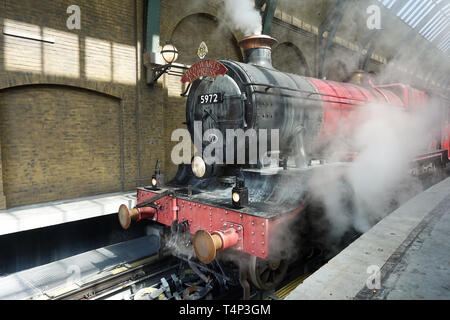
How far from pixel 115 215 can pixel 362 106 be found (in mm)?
5092

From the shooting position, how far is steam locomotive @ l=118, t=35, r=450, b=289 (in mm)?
2939

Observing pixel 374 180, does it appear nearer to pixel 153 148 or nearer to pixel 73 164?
pixel 153 148

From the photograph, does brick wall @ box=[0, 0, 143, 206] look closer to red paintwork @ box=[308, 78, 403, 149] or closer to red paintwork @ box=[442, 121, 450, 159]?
red paintwork @ box=[308, 78, 403, 149]

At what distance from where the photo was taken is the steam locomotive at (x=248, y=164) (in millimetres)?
2939

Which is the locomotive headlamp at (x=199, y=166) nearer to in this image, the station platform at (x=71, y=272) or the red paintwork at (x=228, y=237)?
the red paintwork at (x=228, y=237)

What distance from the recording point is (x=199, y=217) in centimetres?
342

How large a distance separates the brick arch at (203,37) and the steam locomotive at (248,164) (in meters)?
3.77

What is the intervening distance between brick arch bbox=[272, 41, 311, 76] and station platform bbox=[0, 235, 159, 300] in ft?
25.4

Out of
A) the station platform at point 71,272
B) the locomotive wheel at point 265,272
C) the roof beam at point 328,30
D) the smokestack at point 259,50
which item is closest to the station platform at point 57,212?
the station platform at point 71,272

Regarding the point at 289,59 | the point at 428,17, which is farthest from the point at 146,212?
the point at 428,17

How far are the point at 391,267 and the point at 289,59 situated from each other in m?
9.80

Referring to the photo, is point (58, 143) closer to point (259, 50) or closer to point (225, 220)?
point (259, 50)

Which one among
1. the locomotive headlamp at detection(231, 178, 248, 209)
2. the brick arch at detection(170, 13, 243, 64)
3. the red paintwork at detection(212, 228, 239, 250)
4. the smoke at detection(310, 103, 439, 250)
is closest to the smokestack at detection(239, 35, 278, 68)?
the smoke at detection(310, 103, 439, 250)
